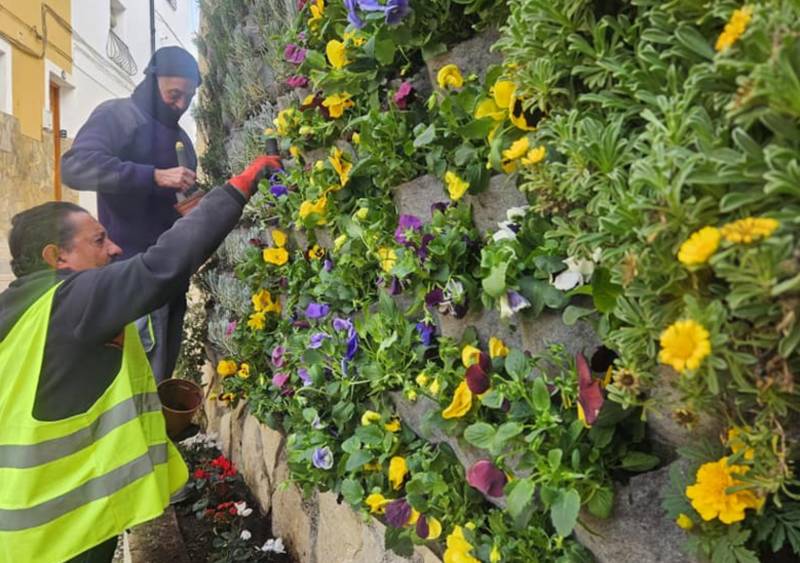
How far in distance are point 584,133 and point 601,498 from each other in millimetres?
434

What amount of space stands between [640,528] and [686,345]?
349 millimetres

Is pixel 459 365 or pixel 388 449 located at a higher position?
pixel 459 365

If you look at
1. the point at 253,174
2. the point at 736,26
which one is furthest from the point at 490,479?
the point at 253,174

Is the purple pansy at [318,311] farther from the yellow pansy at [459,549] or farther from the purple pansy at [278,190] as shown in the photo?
the yellow pansy at [459,549]

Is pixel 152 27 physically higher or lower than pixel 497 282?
higher

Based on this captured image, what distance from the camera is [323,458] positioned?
1.43 metres

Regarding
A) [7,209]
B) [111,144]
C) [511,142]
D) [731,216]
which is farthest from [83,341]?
[731,216]

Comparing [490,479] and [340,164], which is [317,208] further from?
[490,479]

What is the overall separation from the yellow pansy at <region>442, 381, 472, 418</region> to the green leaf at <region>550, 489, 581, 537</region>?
0.23m

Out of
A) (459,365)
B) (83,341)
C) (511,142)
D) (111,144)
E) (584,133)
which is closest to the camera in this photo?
(584,133)

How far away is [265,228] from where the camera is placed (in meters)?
2.10

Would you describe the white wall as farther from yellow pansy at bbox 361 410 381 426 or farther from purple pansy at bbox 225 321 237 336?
purple pansy at bbox 225 321 237 336

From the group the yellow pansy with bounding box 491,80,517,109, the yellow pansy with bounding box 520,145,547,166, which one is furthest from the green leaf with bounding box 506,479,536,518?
the yellow pansy with bounding box 491,80,517,109

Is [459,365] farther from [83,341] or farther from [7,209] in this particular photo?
[7,209]
